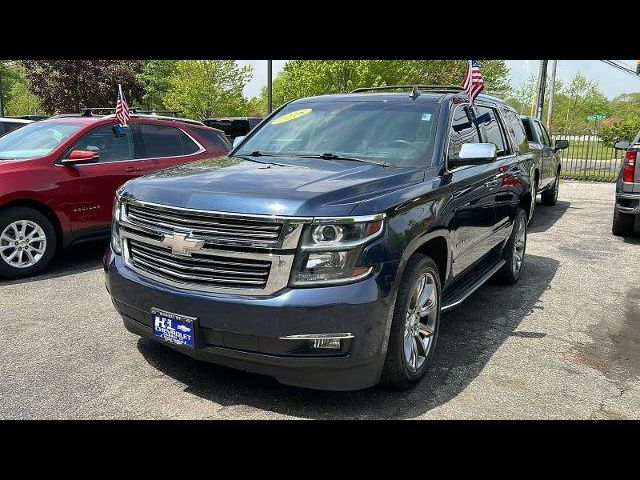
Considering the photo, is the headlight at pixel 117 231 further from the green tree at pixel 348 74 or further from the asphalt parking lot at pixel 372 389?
the green tree at pixel 348 74

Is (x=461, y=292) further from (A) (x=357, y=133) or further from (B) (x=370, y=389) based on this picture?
(A) (x=357, y=133)

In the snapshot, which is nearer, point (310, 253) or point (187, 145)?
point (310, 253)

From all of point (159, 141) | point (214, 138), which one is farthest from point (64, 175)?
point (214, 138)

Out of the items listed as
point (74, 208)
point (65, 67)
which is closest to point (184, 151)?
point (74, 208)

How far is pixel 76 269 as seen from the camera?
257 inches

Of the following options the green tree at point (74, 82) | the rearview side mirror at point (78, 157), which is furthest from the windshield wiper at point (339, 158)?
the green tree at point (74, 82)

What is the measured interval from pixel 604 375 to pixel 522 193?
2626 mm

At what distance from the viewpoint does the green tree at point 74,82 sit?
26516 millimetres

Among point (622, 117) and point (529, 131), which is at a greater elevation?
point (529, 131)

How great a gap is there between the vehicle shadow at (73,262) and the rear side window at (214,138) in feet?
6.71

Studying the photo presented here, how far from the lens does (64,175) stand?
253 inches

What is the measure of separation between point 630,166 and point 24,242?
7889 mm

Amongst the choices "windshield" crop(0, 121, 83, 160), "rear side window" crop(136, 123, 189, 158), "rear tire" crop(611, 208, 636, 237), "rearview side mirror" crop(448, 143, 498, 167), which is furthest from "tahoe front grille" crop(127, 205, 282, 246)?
"rear tire" crop(611, 208, 636, 237)

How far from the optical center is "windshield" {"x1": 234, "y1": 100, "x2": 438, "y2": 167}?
4.22 metres
